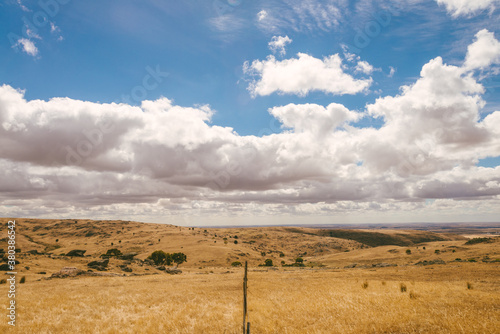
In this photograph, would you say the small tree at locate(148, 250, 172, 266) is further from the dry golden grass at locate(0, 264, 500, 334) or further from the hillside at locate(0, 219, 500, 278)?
the dry golden grass at locate(0, 264, 500, 334)

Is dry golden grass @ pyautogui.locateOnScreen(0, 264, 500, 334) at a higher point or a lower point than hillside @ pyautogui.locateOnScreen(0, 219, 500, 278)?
higher

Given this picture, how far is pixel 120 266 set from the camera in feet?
156

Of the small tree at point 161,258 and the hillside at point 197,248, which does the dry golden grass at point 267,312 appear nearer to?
the hillside at point 197,248

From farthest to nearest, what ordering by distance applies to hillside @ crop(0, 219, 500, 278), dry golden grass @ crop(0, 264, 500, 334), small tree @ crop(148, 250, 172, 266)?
small tree @ crop(148, 250, 172, 266)
hillside @ crop(0, 219, 500, 278)
dry golden grass @ crop(0, 264, 500, 334)

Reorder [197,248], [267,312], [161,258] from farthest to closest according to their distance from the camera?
[197,248]
[161,258]
[267,312]

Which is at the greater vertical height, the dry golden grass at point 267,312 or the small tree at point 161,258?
the dry golden grass at point 267,312

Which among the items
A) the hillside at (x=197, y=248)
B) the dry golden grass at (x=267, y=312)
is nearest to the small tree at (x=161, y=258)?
the hillside at (x=197, y=248)

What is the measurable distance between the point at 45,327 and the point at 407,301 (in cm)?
2070

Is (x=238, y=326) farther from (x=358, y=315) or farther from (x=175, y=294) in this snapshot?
(x=175, y=294)

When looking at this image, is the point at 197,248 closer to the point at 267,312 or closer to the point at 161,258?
the point at 161,258

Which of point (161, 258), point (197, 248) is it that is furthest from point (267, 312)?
point (197, 248)

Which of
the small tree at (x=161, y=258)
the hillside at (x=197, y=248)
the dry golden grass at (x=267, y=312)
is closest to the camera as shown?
the dry golden grass at (x=267, y=312)

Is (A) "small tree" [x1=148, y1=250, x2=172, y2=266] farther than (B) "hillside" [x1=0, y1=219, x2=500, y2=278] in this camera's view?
Yes

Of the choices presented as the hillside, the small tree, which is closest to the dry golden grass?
the hillside
